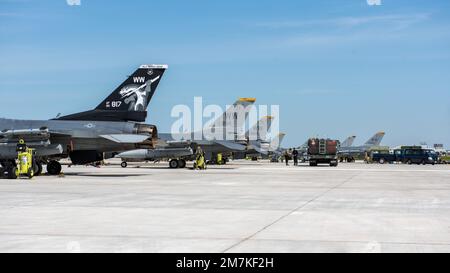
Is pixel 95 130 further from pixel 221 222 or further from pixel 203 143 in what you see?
pixel 221 222

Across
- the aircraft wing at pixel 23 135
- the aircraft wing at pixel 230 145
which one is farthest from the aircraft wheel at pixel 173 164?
the aircraft wing at pixel 23 135

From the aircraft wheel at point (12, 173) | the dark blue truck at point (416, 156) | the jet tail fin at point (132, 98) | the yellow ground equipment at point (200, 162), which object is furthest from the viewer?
the dark blue truck at point (416, 156)

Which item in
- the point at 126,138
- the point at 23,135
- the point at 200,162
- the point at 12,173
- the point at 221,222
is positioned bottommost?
the point at 221,222

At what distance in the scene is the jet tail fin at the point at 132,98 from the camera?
98.9 ft

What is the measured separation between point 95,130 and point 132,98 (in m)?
2.50

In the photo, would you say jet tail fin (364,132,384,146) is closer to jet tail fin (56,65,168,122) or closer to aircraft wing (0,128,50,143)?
jet tail fin (56,65,168,122)

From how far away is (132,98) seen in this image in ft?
98.9

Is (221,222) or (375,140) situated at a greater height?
(375,140)

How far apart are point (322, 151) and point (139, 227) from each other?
44.2 meters

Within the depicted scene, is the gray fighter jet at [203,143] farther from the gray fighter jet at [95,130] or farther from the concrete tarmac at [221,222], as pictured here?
the concrete tarmac at [221,222]

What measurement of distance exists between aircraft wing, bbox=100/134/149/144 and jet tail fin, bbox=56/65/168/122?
1666mm

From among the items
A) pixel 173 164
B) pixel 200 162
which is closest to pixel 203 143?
pixel 173 164
